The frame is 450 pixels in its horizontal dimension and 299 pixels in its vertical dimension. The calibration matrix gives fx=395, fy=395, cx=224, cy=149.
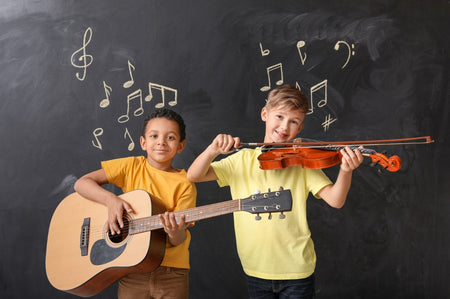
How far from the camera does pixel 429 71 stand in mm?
2490

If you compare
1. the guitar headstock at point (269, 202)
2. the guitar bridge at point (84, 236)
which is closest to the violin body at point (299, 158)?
the guitar headstock at point (269, 202)

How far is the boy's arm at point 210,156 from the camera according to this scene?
4.90 feet

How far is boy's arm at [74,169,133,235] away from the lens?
1.68 metres

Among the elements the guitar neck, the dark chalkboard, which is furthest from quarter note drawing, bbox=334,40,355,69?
the guitar neck

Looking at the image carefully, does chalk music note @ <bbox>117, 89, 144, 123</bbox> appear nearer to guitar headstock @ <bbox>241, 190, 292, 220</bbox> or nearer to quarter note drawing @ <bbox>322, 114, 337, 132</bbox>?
quarter note drawing @ <bbox>322, 114, 337, 132</bbox>

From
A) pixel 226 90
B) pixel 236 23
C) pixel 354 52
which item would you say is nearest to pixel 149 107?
pixel 226 90

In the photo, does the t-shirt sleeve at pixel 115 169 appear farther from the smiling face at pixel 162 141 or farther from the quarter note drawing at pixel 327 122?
the quarter note drawing at pixel 327 122

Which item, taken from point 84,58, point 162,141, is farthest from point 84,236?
point 84,58

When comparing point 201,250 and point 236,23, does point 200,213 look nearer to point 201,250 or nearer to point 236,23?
point 201,250

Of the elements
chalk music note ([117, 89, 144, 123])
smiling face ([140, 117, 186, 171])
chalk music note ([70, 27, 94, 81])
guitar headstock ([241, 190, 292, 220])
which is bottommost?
guitar headstock ([241, 190, 292, 220])

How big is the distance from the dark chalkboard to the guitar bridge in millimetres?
807

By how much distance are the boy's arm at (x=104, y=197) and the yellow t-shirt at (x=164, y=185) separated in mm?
61

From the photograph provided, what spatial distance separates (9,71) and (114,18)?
2.65ft

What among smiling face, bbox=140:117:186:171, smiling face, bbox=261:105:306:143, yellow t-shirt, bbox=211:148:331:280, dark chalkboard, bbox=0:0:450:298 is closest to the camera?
yellow t-shirt, bbox=211:148:331:280
